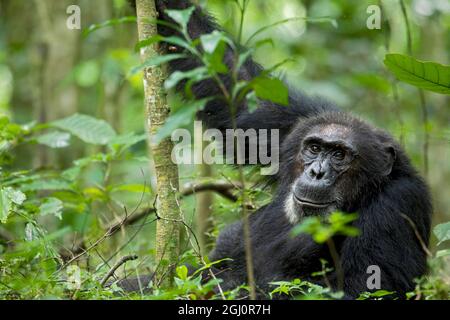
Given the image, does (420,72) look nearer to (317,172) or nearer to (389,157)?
(389,157)

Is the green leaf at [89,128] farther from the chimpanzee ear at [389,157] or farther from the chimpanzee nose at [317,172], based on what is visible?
the chimpanzee ear at [389,157]

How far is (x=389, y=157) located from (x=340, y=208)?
0.78 metres

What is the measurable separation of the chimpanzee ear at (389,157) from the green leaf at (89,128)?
124 inches

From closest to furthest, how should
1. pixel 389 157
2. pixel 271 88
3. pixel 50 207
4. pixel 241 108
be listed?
pixel 271 88 < pixel 389 157 < pixel 50 207 < pixel 241 108

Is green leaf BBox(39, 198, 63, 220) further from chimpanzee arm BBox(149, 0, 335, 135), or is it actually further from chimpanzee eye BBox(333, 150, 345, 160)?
chimpanzee eye BBox(333, 150, 345, 160)

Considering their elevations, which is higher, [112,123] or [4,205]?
[112,123]

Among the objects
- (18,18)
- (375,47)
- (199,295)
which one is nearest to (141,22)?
(199,295)

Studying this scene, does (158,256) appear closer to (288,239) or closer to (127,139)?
(288,239)

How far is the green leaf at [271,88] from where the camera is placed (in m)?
4.11

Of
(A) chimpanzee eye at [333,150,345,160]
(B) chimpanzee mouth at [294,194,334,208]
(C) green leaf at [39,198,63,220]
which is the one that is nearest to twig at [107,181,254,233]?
(C) green leaf at [39,198,63,220]

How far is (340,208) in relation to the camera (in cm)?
582

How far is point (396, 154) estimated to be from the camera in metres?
6.26

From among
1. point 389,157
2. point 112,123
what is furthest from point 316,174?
point 112,123

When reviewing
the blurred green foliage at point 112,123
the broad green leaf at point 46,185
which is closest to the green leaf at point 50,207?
the blurred green foliage at point 112,123
